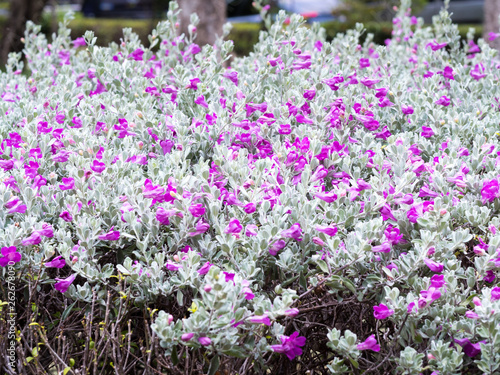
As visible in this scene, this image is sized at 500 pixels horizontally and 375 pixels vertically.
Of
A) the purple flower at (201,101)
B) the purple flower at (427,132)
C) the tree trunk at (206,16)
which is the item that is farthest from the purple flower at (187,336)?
the tree trunk at (206,16)

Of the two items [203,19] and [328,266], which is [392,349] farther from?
[203,19]

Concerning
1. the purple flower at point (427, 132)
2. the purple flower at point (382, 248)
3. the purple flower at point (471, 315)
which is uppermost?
the purple flower at point (427, 132)

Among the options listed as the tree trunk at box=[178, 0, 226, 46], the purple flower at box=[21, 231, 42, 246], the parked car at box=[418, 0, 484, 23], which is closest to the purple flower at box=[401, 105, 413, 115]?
the purple flower at box=[21, 231, 42, 246]

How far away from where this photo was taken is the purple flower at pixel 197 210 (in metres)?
2.03

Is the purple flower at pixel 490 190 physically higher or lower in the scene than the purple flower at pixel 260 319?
higher

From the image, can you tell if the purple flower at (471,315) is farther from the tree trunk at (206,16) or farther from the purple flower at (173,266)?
the tree trunk at (206,16)

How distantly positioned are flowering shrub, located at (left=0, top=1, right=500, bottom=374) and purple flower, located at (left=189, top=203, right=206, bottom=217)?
0.04 ft

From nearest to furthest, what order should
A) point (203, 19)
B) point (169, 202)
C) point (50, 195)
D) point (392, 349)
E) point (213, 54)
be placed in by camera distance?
point (392, 349) → point (169, 202) → point (50, 195) → point (213, 54) → point (203, 19)

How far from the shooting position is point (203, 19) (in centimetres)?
843

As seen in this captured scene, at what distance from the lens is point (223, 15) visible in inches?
339

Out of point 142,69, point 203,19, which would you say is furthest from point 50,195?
point 203,19

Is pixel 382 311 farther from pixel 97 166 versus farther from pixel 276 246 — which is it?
pixel 97 166

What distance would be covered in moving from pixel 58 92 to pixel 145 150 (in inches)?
33.5

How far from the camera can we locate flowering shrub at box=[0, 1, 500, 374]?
1869 millimetres
